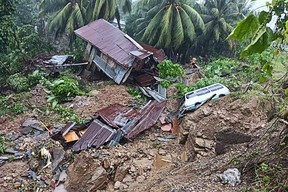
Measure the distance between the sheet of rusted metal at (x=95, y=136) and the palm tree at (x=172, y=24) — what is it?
25.6 feet

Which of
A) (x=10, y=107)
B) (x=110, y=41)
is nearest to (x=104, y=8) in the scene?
(x=110, y=41)

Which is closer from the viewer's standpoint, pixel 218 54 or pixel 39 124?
pixel 39 124

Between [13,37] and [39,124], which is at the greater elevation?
[13,37]

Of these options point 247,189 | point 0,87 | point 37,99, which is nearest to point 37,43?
point 0,87

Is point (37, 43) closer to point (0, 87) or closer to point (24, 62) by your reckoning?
point (24, 62)

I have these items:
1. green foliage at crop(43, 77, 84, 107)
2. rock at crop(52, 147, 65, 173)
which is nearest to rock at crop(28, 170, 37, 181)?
rock at crop(52, 147, 65, 173)

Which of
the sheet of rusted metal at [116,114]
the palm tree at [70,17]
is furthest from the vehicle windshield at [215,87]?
the palm tree at [70,17]

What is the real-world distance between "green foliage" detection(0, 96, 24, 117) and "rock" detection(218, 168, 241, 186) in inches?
317

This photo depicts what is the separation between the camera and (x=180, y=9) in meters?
15.6

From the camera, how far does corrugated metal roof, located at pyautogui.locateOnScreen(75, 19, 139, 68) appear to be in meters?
12.1

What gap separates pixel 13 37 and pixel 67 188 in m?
7.09

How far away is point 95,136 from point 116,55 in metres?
4.54

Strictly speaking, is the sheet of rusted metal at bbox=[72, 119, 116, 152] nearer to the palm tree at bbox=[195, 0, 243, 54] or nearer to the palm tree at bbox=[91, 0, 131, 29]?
the palm tree at bbox=[91, 0, 131, 29]

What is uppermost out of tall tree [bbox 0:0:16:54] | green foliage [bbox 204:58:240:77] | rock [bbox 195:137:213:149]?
tall tree [bbox 0:0:16:54]
